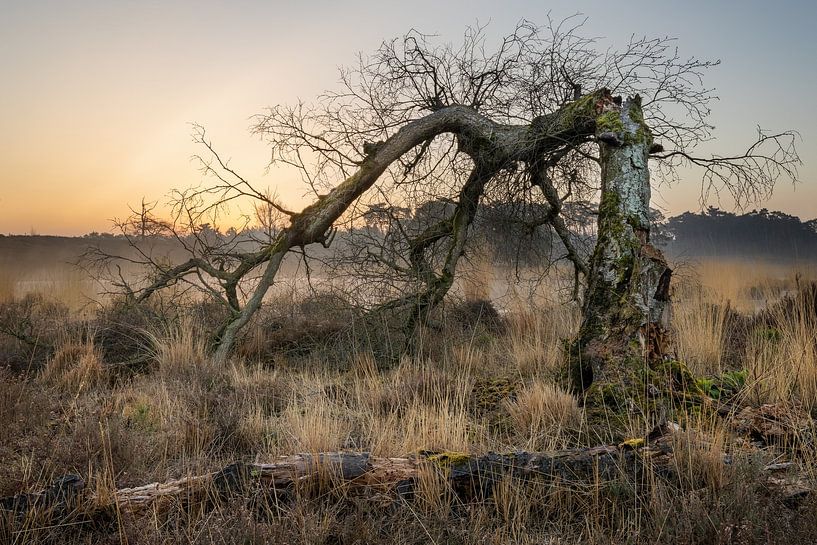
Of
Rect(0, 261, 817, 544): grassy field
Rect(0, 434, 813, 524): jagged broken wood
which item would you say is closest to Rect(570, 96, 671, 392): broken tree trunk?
Rect(0, 261, 817, 544): grassy field

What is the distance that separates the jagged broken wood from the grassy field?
67 mm

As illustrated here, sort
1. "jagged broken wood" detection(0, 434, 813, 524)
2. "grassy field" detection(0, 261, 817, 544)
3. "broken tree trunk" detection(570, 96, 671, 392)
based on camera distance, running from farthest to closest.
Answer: "broken tree trunk" detection(570, 96, 671, 392)
"jagged broken wood" detection(0, 434, 813, 524)
"grassy field" detection(0, 261, 817, 544)

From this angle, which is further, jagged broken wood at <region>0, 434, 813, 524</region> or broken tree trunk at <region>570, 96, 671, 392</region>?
broken tree trunk at <region>570, 96, 671, 392</region>

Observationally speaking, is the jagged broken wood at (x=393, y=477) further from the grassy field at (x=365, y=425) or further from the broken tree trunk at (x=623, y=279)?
the broken tree trunk at (x=623, y=279)

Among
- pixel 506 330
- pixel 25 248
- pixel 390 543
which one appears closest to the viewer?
pixel 390 543

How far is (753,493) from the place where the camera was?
3.01 metres

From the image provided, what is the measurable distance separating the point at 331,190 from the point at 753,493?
236 inches

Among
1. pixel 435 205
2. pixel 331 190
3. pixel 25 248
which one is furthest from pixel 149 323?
pixel 25 248

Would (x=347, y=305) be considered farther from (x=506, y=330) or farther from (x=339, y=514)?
(x=339, y=514)

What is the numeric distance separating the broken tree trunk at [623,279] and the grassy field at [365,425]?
0.44 m

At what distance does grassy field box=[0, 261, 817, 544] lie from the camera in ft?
9.61

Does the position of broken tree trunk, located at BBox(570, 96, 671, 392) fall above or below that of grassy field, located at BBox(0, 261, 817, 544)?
above

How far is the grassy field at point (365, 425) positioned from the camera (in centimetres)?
293

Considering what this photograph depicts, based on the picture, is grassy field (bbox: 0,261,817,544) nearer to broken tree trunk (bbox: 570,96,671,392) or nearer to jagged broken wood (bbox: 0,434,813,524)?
jagged broken wood (bbox: 0,434,813,524)
